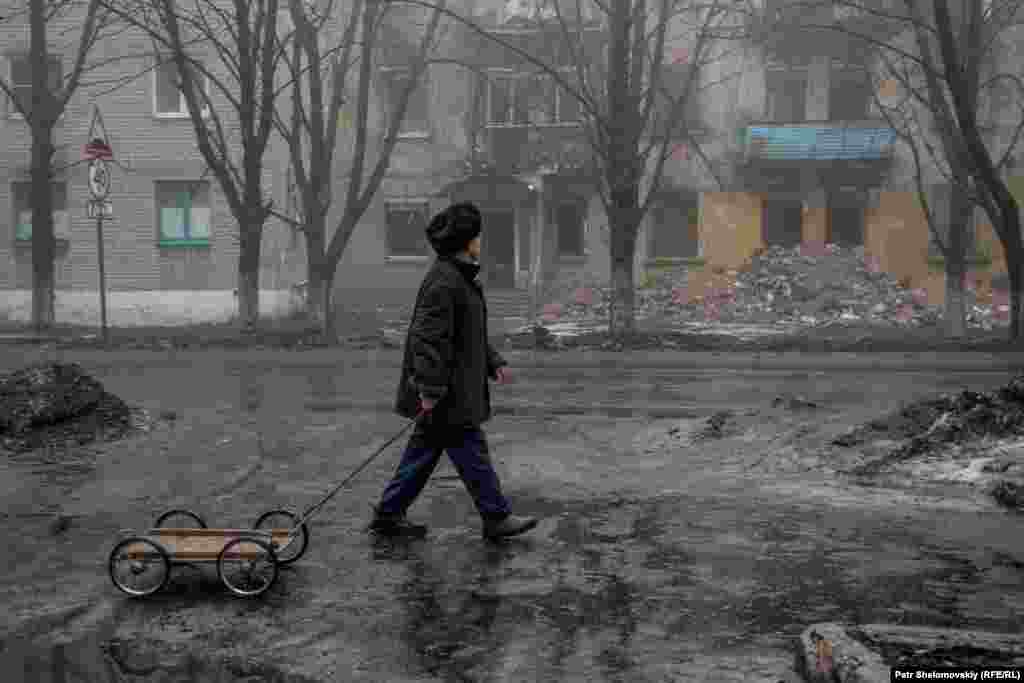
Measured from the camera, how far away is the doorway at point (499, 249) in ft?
128

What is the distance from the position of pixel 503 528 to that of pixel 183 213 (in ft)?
97.5

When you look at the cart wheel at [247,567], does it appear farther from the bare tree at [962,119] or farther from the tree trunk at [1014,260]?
the tree trunk at [1014,260]

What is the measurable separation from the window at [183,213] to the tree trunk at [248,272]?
12140 mm

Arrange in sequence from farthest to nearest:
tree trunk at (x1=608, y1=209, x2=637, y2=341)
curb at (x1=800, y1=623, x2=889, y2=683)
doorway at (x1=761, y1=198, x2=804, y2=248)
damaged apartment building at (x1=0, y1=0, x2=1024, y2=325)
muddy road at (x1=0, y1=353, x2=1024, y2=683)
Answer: doorway at (x1=761, y1=198, x2=804, y2=248) → damaged apartment building at (x1=0, y1=0, x2=1024, y2=325) → tree trunk at (x1=608, y1=209, x2=637, y2=341) → muddy road at (x1=0, y1=353, x2=1024, y2=683) → curb at (x1=800, y1=623, x2=889, y2=683)

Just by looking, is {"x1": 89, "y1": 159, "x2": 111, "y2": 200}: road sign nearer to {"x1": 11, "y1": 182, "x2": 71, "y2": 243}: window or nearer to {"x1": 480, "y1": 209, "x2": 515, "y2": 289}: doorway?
{"x1": 11, "y1": 182, "x2": 71, "y2": 243}: window

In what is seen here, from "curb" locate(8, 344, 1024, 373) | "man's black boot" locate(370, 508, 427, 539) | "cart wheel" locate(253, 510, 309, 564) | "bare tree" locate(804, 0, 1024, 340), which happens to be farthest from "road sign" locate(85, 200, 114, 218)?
"man's black boot" locate(370, 508, 427, 539)

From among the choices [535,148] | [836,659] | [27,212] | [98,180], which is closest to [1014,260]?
[98,180]

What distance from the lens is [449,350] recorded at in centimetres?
596

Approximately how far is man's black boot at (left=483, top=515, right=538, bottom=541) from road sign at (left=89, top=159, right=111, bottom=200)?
14141mm

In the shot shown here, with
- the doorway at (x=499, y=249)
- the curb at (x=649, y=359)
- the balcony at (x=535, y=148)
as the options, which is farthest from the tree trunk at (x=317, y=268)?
the doorway at (x=499, y=249)

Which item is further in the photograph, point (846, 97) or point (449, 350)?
point (846, 97)

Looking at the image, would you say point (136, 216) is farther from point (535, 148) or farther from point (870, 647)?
point (870, 647)

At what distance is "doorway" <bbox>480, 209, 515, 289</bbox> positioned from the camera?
128 ft

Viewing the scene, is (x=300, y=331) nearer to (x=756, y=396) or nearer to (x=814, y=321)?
(x=756, y=396)
